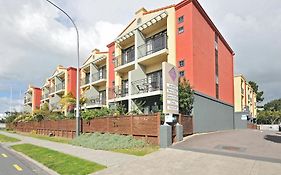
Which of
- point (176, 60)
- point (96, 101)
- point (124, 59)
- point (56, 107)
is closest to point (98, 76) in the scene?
point (96, 101)

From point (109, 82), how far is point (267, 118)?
49.8 m

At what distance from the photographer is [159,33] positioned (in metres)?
26.6

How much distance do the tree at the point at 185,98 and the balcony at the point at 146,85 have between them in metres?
3.67

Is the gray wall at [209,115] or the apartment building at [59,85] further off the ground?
the apartment building at [59,85]

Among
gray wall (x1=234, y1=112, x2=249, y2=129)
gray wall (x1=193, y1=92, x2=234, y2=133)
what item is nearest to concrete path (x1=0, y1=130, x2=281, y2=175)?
gray wall (x1=193, y1=92, x2=234, y2=133)

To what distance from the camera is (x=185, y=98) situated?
21.1 meters

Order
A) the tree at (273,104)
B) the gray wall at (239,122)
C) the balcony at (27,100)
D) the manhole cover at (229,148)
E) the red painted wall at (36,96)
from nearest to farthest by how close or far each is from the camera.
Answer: the manhole cover at (229,148) < the gray wall at (239,122) < the red painted wall at (36,96) < the balcony at (27,100) < the tree at (273,104)

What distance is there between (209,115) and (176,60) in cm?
572

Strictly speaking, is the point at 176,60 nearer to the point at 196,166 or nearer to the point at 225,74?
the point at 225,74

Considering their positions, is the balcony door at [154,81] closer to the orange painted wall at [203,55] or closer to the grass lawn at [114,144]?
the orange painted wall at [203,55]

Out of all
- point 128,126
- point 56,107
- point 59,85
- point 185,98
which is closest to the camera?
point 128,126

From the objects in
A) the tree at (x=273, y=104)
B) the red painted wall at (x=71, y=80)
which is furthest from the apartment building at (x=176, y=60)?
the tree at (x=273, y=104)

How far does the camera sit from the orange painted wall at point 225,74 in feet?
101

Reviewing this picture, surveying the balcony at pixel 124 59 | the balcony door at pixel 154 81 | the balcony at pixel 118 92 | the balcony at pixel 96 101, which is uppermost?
the balcony at pixel 124 59
